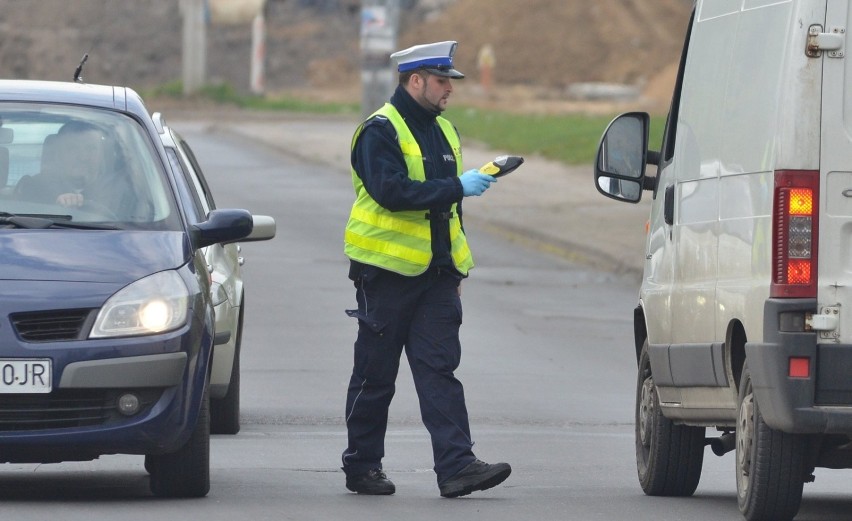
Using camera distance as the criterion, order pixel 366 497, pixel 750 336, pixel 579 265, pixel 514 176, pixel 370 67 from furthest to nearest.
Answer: pixel 370 67, pixel 514 176, pixel 579 265, pixel 366 497, pixel 750 336

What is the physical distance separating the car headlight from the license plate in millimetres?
212

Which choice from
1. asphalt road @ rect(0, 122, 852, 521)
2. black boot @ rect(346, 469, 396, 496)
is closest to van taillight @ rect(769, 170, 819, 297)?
asphalt road @ rect(0, 122, 852, 521)

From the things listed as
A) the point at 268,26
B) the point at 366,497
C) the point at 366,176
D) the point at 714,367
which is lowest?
the point at 366,497

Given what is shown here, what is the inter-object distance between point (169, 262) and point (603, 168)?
200 centimetres

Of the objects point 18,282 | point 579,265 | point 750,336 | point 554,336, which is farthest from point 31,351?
point 579,265

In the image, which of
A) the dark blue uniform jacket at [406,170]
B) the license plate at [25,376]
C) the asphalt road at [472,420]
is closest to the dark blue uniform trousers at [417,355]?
the dark blue uniform jacket at [406,170]

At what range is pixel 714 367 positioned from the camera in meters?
7.69

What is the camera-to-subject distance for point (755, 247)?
22.9ft

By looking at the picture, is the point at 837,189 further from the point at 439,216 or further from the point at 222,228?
the point at 222,228

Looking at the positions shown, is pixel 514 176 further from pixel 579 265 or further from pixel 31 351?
pixel 31 351

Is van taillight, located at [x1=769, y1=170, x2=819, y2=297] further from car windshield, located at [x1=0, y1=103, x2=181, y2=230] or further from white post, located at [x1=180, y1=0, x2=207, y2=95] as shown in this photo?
white post, located at [x1=180, y1=0, x2=207, y2=95]

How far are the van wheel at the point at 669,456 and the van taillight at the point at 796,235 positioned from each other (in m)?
1.87

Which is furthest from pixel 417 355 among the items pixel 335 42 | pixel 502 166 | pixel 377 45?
pixel 335 42

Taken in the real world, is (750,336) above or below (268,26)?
below
